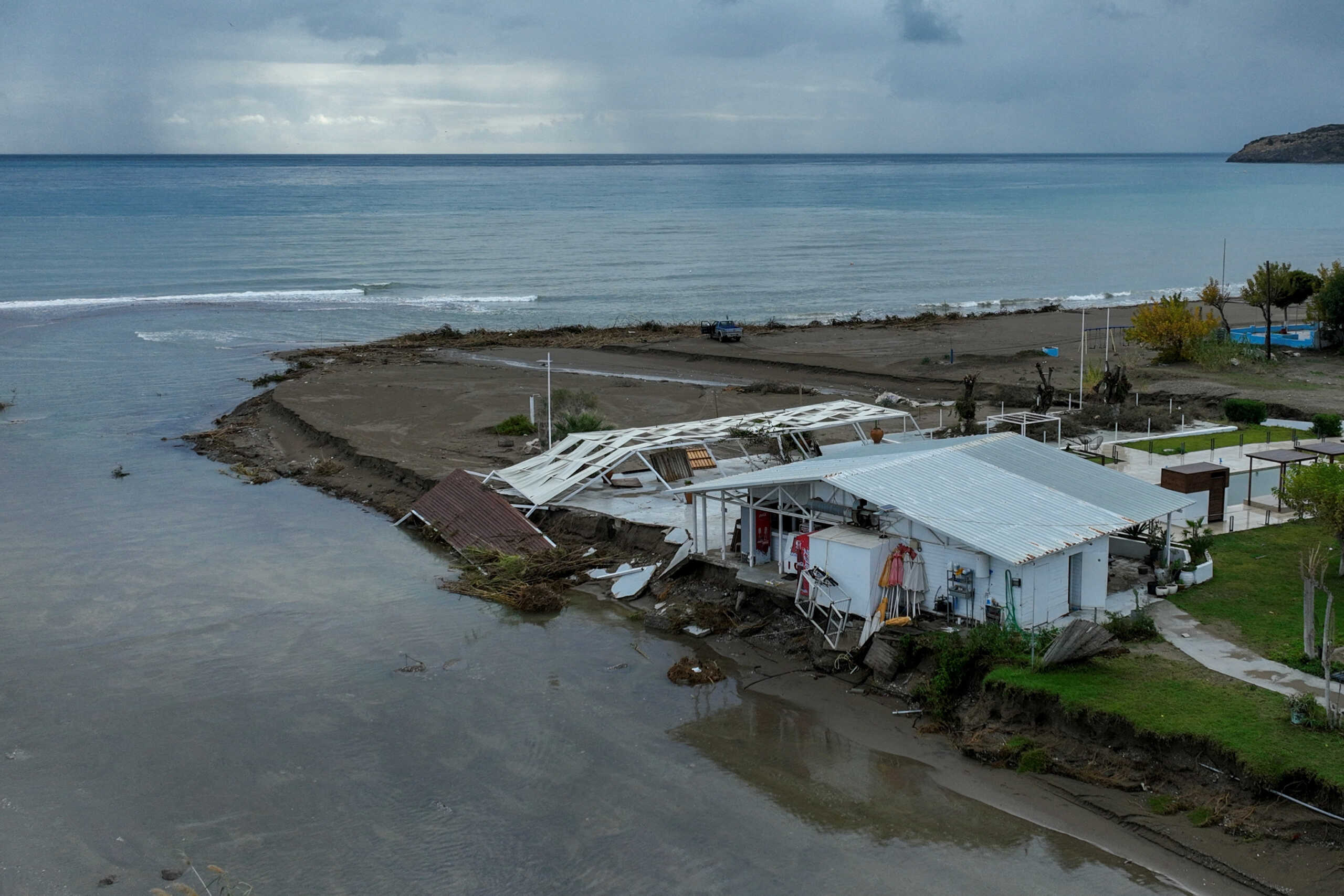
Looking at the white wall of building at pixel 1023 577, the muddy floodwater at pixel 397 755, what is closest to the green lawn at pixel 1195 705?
the white wall of building at pixel 1023 577

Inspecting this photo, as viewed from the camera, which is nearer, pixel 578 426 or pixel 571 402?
pixel 578 426

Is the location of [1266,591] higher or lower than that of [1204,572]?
lower

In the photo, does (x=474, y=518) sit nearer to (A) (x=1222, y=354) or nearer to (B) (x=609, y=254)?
(A) (x=1222, y=354)

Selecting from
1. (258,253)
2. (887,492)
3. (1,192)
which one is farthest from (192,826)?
(1,192)

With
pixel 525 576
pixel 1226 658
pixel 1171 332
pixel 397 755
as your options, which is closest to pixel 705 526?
pixel 525 576

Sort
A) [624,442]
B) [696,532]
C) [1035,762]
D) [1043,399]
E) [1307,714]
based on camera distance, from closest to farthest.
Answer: [1307,714] < [1035,762] < [696,532] < [624,442] < [1043,399]

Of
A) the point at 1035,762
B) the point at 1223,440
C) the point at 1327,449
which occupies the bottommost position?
the point at 1035,762

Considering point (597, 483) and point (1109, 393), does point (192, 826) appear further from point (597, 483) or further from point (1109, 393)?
point (1109, 393)

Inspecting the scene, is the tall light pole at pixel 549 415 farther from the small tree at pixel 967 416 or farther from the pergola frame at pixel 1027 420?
the pergola frame at pixel 1027 420
